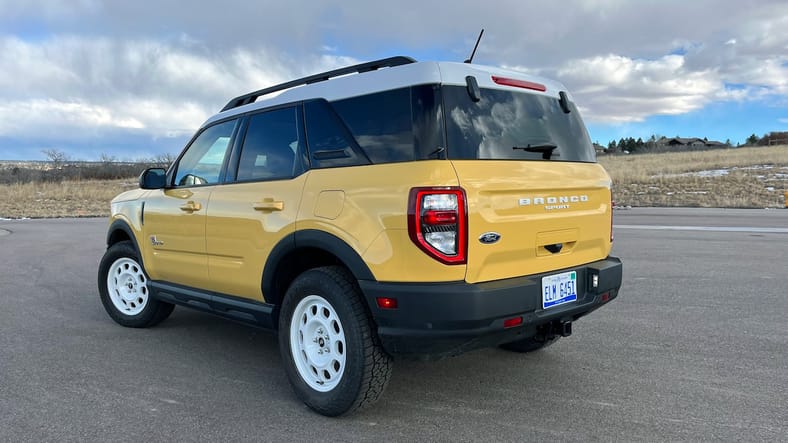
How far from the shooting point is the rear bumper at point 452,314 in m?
3.03

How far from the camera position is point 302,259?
151 inches

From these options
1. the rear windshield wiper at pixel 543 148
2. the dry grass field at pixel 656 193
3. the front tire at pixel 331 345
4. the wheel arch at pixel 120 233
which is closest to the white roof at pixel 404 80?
the rear windshield wiper at pixel 543 148

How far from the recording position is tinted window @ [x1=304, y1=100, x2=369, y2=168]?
3506mm

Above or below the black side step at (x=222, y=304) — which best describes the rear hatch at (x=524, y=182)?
above

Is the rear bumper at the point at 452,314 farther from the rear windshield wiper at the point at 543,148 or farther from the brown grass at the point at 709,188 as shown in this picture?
the brown grass at the point at 709,188

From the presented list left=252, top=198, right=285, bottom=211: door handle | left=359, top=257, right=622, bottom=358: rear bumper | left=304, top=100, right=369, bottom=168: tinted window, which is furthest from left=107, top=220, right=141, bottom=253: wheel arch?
left=359, top=257, right=622, bottom=358: rear bumper

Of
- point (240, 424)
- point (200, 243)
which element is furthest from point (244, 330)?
point (240, 424)

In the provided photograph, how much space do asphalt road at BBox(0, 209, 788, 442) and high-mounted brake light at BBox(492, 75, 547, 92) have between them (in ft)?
6.52

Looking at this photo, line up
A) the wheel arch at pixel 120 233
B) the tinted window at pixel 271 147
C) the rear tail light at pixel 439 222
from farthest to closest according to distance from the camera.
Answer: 1. the wheel arch at pixel 120 233
2. the tinted window at pixel 271 147
3. the rear tail light at pixel 439 222

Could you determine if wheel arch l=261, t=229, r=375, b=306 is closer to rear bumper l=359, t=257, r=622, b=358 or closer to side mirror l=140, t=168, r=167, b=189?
rear bumper l=359, t=257, r=622, b=358

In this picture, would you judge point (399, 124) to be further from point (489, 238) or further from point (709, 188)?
point (709, 188)

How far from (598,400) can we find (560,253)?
0.98m

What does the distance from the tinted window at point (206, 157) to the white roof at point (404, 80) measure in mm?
647

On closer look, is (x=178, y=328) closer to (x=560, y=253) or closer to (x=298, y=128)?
(x=298, y=128)
